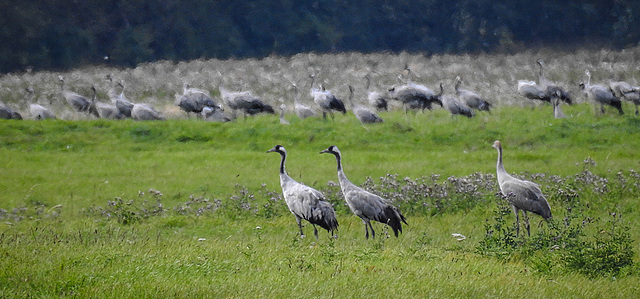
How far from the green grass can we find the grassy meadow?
0.14ft

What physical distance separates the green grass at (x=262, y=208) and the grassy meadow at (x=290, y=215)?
0.04 metres

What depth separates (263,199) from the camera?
47.5 feet

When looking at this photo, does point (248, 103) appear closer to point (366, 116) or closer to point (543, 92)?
point (366, 116)

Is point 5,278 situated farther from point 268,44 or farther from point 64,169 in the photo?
point 268,44

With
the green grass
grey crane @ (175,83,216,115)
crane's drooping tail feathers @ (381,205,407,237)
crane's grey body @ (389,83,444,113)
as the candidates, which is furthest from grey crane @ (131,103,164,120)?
crane's drooping tail feathers @ (381,205,407,237)

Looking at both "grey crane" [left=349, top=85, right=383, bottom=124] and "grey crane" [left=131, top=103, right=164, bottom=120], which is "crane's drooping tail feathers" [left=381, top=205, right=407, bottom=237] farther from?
"grey crane" [left=131, top=103, right=164, bottom=120]

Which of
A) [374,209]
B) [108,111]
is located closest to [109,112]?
[108,111]


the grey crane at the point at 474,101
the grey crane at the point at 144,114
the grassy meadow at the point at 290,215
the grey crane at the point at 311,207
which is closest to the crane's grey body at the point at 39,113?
the grassy meadow at the point at 290,215

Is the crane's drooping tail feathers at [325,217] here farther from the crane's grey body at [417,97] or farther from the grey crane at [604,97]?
the grey crane at [604,97]

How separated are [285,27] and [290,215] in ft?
131

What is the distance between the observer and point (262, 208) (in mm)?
13500

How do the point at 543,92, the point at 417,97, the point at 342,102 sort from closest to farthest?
the point at 342,102 → the point at 417,97 → the point at 543,92

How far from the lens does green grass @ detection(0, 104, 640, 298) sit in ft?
26.3

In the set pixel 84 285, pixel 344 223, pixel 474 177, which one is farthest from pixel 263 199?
pixel 84 285
